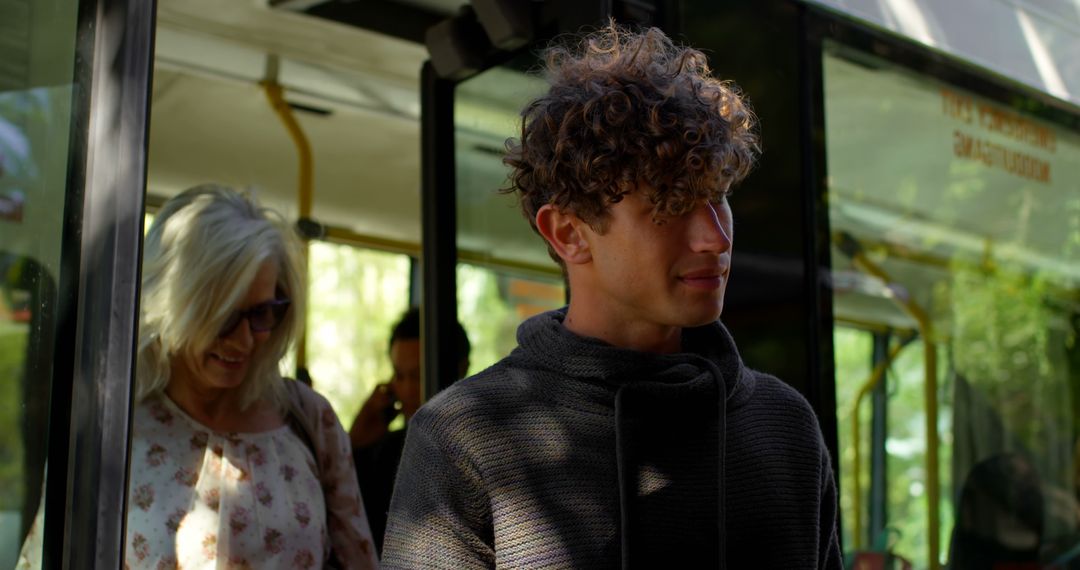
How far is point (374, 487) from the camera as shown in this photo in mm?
3951

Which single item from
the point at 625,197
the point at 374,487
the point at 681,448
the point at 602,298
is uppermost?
the point at 625,197

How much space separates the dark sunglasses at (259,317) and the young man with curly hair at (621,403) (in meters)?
1.13

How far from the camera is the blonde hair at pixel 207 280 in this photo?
2.67 metres

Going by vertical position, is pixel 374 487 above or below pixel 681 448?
below

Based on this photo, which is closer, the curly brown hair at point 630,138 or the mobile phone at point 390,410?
the curly brown hair at point 630,138

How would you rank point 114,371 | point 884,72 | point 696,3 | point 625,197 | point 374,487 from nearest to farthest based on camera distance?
point 625,197
point 114,371
point 696,3
point 884,72
point 374,487

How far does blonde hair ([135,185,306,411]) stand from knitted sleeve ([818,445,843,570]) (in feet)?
4.37

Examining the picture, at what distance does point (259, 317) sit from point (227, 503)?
0.40 m

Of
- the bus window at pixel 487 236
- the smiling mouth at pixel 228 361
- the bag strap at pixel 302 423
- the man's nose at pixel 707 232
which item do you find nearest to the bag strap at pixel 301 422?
the bag strap at pixel 302 423

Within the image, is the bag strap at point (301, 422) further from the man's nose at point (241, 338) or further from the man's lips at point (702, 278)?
the man's lips at point (702, 278)

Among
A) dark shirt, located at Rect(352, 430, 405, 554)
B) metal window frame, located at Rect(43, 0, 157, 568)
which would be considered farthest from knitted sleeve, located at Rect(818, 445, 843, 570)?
dark shirt, located at Rect(352, 430, 405, 554)

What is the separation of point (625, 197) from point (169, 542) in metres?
1.30

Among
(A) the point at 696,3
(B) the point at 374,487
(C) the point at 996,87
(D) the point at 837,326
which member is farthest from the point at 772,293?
(B) the point at 374,487

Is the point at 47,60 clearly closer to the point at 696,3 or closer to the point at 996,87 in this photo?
the point at 696,3
